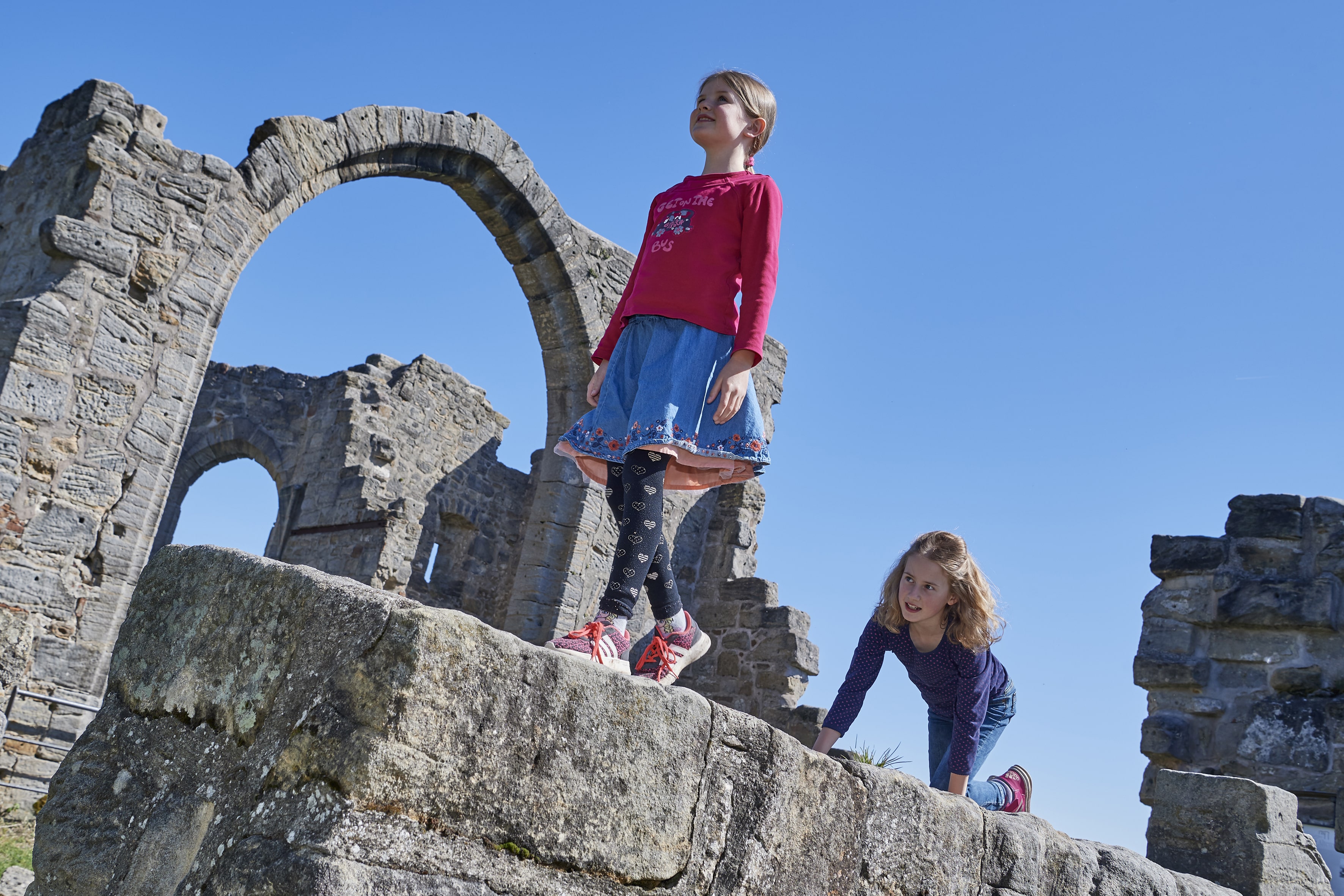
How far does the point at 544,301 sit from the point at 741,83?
15.6 feet

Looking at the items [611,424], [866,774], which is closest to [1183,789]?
[866,774]

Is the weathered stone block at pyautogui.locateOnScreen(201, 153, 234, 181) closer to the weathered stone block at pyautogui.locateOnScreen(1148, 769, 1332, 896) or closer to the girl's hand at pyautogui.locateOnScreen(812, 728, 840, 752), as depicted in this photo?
the girl's hand at pyautogui.locateOnScreen(812, 728, 840, 752)

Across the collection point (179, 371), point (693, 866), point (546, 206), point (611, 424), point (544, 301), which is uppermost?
point (546, 206)

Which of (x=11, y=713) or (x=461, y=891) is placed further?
(x=11, y=713)

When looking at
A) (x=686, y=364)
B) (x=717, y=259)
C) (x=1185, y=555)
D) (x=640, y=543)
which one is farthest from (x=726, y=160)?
(x=1185, y=555)

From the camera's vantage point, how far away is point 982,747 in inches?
125

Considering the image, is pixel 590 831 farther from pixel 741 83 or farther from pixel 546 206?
pixel 546 206

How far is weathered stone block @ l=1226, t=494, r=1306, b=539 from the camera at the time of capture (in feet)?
15.7

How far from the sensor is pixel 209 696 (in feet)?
5.78

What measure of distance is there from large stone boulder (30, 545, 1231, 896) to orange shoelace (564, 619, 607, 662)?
0.45m

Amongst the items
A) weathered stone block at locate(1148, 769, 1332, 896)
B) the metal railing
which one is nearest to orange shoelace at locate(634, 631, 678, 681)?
weathered stone block at locate(1148, 769, 1332, 896)

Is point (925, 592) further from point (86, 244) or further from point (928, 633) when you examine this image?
point (86, 244)

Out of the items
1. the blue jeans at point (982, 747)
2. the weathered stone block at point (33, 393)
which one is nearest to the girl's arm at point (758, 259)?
the blue jeans at point (982, 747)

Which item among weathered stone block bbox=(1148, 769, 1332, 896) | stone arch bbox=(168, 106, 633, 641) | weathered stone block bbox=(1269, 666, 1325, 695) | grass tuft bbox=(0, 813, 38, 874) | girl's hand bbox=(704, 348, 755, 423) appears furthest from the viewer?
stone arch bbox=(168, 106, 633, 641)
